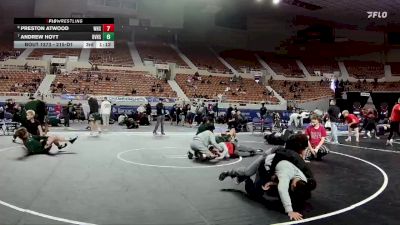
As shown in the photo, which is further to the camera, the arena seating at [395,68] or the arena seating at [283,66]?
the arena seating at [283,66]

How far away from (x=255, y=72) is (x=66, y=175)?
32.6m

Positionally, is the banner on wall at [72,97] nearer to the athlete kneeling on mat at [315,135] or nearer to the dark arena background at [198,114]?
the dark arena background at [198,114]

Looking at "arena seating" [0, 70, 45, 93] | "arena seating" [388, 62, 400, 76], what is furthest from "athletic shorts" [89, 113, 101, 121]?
"arena seating" [388, 62, 400, 76]

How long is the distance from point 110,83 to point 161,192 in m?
24.2

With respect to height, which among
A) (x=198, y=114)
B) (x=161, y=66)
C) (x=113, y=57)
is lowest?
(x=198, y=114)

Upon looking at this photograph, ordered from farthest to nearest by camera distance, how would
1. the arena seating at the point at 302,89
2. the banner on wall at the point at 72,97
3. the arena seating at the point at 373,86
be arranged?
the arena seating at the point at 373,86 → the arena seating at the point at 302,89 → the banner on wall at the point at 72,97

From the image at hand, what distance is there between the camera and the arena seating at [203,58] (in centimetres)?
3675

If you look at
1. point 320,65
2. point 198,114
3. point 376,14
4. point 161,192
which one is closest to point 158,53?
point 198,114

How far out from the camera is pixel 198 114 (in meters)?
21.1

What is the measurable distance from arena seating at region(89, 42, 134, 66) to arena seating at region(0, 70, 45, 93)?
6.09m

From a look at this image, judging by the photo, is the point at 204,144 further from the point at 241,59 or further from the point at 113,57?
the point at 241,59
